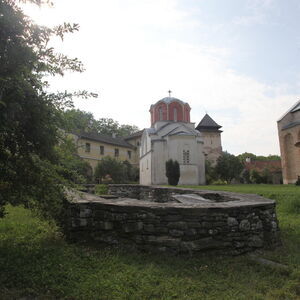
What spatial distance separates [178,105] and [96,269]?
29.7 m

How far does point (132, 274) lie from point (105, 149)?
120 feet

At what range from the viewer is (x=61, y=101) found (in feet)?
12.5

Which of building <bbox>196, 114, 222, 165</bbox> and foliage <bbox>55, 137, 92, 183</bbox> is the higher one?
building <bbox>196, 114, 222, 165</bbox>

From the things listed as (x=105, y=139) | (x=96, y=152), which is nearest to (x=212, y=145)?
(x=105, y=139)

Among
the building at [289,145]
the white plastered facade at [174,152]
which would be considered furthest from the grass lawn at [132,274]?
the building at [289,145]

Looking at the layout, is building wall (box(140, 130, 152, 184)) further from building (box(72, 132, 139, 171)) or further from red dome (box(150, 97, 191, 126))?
building (box(72, 132, 139, 171))

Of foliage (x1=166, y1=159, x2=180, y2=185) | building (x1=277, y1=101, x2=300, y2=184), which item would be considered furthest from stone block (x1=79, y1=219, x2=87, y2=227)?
building (x1=277, y1=101, x2=300, y2=184)

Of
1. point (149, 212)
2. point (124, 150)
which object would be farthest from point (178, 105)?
point (149, 212)

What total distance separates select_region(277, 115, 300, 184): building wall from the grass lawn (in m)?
24.9

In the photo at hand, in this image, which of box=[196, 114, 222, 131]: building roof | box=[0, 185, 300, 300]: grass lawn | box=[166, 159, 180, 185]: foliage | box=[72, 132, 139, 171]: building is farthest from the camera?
box=[196, 114, 222, 131]: building roof

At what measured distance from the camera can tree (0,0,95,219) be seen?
298 cm

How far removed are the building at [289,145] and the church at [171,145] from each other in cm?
812

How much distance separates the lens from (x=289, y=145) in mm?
27062

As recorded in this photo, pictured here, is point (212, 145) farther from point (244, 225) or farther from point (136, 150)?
point (244, 225)
